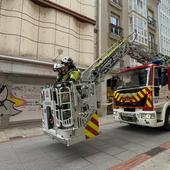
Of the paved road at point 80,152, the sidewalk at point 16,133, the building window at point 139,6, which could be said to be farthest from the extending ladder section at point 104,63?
the building window at point 139,6

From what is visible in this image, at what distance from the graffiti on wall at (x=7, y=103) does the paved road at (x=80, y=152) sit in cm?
325

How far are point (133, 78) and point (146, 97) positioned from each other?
3.70ft

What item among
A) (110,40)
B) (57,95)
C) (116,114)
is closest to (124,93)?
(116,114)

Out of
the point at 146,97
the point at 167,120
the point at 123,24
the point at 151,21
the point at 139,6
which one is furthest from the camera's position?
the point at 151,21

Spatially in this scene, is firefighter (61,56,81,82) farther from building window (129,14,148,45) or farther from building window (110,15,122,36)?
building window (129,14,148,45)

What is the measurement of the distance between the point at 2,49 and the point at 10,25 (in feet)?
4.84

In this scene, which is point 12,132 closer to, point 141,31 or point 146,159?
point 146,159

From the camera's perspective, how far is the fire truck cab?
21.8 ft

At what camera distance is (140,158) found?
480 centimetres

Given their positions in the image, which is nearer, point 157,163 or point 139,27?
point 157,163

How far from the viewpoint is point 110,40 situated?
16766 mm

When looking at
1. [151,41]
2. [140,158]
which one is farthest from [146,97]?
[151,41]

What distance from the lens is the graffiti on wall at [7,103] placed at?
9715 millimetres

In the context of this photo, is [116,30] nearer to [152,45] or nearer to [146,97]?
[152,45]
